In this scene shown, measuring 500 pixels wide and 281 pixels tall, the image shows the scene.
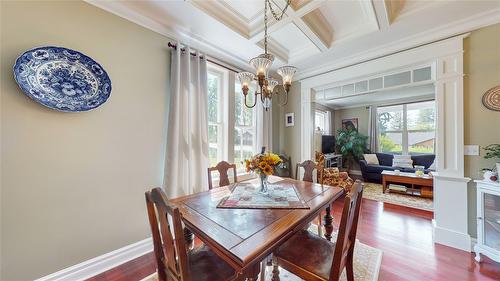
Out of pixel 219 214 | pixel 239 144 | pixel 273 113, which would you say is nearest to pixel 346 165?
pixel 273 113

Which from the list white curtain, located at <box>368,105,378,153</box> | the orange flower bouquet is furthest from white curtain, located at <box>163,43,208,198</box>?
white curtain, located at <box>368,105,378,153</box>

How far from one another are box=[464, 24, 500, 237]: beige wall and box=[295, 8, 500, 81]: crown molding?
0.10m

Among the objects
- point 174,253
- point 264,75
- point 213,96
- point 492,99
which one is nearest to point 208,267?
point 174,253

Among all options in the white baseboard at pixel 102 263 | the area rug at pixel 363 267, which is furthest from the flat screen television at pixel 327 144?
the white baseboard at pixel 102 263

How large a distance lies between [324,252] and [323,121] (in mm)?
5912

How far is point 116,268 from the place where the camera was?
1.81m

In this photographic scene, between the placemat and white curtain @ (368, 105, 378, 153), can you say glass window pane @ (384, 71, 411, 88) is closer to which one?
the placemat

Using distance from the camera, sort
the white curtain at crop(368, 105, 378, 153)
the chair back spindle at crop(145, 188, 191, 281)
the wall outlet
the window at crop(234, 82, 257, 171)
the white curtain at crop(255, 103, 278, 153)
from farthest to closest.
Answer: the white curtain at crop(368, 105, 378, 153) → the white curtain at crop(255, 103, 278, 153) → the window at crop(234, 82, 257, 171) → the wall outlet → the chair back spindle at crop(145, 188, 191, 281)

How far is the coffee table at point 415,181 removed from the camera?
12.5 feet

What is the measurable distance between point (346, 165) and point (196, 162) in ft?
19.7

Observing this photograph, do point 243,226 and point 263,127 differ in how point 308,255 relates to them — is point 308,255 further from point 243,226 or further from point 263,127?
point 263,127

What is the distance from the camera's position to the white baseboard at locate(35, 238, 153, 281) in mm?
1576

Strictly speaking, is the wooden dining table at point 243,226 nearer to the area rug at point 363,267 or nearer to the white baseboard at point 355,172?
the area rug at point 363,267

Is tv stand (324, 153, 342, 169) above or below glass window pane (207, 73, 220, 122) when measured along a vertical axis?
below
